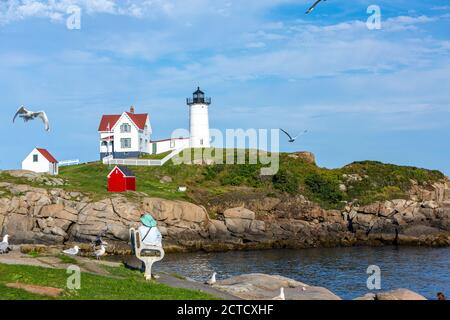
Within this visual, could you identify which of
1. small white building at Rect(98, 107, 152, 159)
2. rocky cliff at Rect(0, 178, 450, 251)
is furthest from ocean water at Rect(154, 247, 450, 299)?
small white building at Rect(98, 107, 152, 159)

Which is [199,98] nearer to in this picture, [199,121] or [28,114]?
[199,121]

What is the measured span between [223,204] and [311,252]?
48.9ft

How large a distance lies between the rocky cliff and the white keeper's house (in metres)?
26.5

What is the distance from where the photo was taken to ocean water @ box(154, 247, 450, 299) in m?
42.4

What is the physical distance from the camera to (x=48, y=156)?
86250mm

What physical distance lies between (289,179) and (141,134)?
2737 centimetres

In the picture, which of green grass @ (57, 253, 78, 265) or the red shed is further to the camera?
the red shed

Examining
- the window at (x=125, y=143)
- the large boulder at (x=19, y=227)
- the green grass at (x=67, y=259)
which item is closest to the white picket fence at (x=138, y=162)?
the window at (x=125, y=143)

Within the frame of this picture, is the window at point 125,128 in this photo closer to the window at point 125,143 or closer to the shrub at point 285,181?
the window at point 125,143

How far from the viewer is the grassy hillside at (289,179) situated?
8169cm

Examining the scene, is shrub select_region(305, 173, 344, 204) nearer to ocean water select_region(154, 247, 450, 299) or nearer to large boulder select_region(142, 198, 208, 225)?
ocean water select_region(154, 247, 450, 299)

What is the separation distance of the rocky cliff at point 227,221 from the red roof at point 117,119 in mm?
27617

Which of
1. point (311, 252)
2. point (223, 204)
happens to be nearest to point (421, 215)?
point (311, 252)

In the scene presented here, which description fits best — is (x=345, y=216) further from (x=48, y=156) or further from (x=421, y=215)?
(x=48, y=156)
